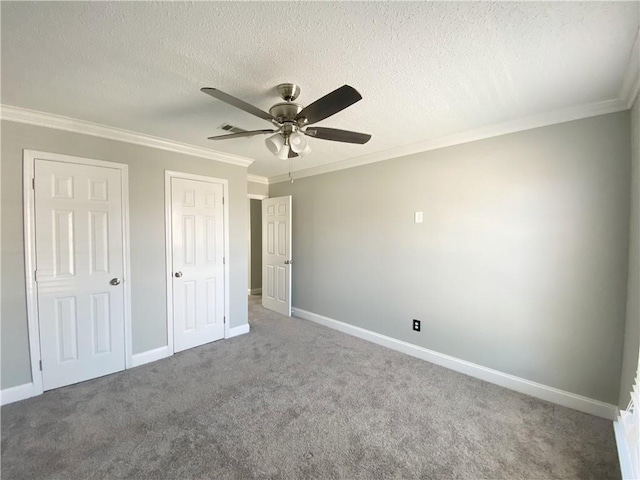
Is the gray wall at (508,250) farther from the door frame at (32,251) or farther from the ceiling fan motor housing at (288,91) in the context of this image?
the door frame at (32,251)

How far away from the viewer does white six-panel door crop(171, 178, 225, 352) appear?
317cm

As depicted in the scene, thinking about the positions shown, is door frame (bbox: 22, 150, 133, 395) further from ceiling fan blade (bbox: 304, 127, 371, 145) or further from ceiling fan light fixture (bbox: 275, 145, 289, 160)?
ceiling fan blade (bbox: 304, 127, 371, 145)

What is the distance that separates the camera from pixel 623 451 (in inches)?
63.4

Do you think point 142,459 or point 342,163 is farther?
point 342,163

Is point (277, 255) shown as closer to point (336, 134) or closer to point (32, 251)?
point (32, 251)

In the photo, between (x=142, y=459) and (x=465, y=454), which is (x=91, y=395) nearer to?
(x=142, y=459)

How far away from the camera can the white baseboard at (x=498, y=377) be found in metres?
2.14

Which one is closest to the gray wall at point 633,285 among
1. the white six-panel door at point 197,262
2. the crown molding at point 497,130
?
the crown molding at point 497,130

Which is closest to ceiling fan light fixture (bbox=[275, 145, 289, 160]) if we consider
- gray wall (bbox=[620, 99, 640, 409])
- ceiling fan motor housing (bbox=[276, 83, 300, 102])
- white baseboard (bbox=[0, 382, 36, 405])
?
ceiling fan motor housing (bbox=[276, 83, 300, 102])

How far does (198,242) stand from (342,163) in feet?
7.09

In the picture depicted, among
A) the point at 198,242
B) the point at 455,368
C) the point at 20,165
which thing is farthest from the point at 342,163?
the point at 20,165

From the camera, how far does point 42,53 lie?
149cm

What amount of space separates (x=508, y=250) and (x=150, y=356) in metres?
3.80

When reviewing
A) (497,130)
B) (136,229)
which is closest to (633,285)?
(497,130)
